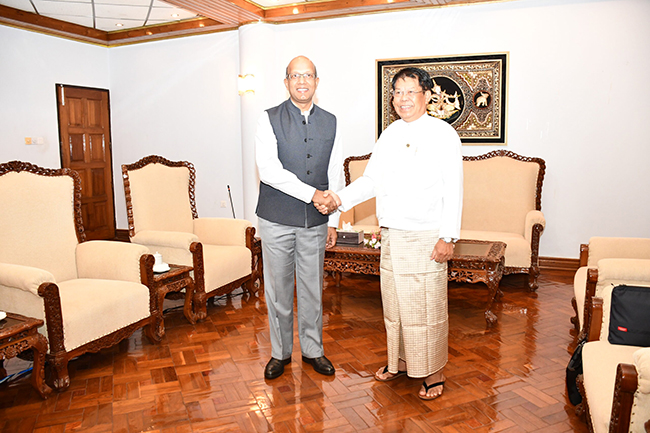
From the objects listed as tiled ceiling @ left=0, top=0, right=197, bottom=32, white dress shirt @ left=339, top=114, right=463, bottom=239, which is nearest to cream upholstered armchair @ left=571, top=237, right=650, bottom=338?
white dress shirt @ left=339, top=114, right=463, bottom=239

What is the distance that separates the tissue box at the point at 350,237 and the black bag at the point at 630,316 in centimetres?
225

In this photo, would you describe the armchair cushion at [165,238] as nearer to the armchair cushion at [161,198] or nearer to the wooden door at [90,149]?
the armchair cushion at [161,198]

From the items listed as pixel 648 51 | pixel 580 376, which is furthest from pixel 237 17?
pixel 580 376

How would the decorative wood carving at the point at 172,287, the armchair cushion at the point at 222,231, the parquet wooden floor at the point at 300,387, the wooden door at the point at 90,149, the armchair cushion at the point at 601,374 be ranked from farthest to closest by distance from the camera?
the wooden door at the point at 90,149, the armchair cushion at the point at 222,231, the decorative wood carving at the point at 172,287, the parquet wooden floor at the point at 300,387, the armchair cushion at the point at 601,374

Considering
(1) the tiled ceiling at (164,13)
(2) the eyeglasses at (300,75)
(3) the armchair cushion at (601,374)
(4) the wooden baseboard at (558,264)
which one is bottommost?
(4) the wooden baseboard at (558,264)

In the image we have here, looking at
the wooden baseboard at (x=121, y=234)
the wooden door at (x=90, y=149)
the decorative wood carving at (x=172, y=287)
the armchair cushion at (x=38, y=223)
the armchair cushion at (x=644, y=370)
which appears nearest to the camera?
the armchair cushion at (x=644, y=370)

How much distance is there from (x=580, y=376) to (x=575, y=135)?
3.47m

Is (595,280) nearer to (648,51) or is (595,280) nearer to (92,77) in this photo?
(648,51)

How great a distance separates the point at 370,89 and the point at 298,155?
350 centimetres

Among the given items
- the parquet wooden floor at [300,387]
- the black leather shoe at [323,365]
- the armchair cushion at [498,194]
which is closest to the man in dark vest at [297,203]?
the black leather shoe at [323,365]

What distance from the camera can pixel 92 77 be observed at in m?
7.17

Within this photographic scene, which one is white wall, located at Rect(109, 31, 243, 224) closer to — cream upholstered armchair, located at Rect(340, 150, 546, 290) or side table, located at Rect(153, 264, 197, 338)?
cream upholstered armchair, located at Rect(340, 150, 546, 290)

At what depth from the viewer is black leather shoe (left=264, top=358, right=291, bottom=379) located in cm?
287

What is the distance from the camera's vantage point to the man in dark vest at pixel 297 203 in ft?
8.73
